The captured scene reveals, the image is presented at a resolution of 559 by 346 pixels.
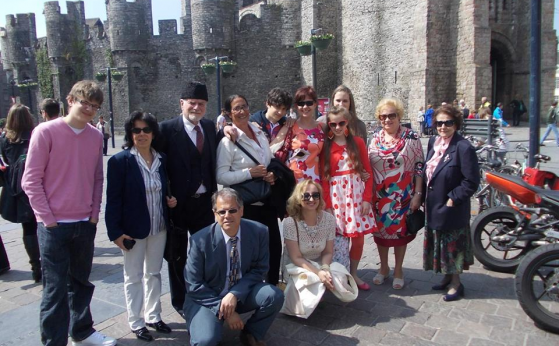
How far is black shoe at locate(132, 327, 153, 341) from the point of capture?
342 centimetres

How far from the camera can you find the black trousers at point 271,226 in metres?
3.99

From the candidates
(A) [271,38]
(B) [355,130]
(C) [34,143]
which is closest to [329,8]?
(A) [271,38]

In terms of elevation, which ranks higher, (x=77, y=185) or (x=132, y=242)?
(x=77, y=185)

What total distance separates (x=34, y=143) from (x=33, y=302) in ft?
6.38

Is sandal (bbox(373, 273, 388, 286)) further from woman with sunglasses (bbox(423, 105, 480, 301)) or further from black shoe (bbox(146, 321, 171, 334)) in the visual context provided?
black shoe (bbox(146, 321, 171, 334))

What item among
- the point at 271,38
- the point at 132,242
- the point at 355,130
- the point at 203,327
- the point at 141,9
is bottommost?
the point at 203,327

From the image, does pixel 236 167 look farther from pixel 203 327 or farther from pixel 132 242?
pixel 203 327

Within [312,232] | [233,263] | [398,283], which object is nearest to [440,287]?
[398,283]

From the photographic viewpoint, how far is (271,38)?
3022cm

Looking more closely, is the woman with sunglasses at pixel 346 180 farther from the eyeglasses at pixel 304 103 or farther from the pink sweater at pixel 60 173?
the pink sweater at pixel 60 173

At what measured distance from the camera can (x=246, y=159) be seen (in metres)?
3.84

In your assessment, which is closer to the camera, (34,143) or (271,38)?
(34,143)

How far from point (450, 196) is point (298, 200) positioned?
4.20ft

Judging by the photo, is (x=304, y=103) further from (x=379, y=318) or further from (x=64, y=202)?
(x=64, y=202)
